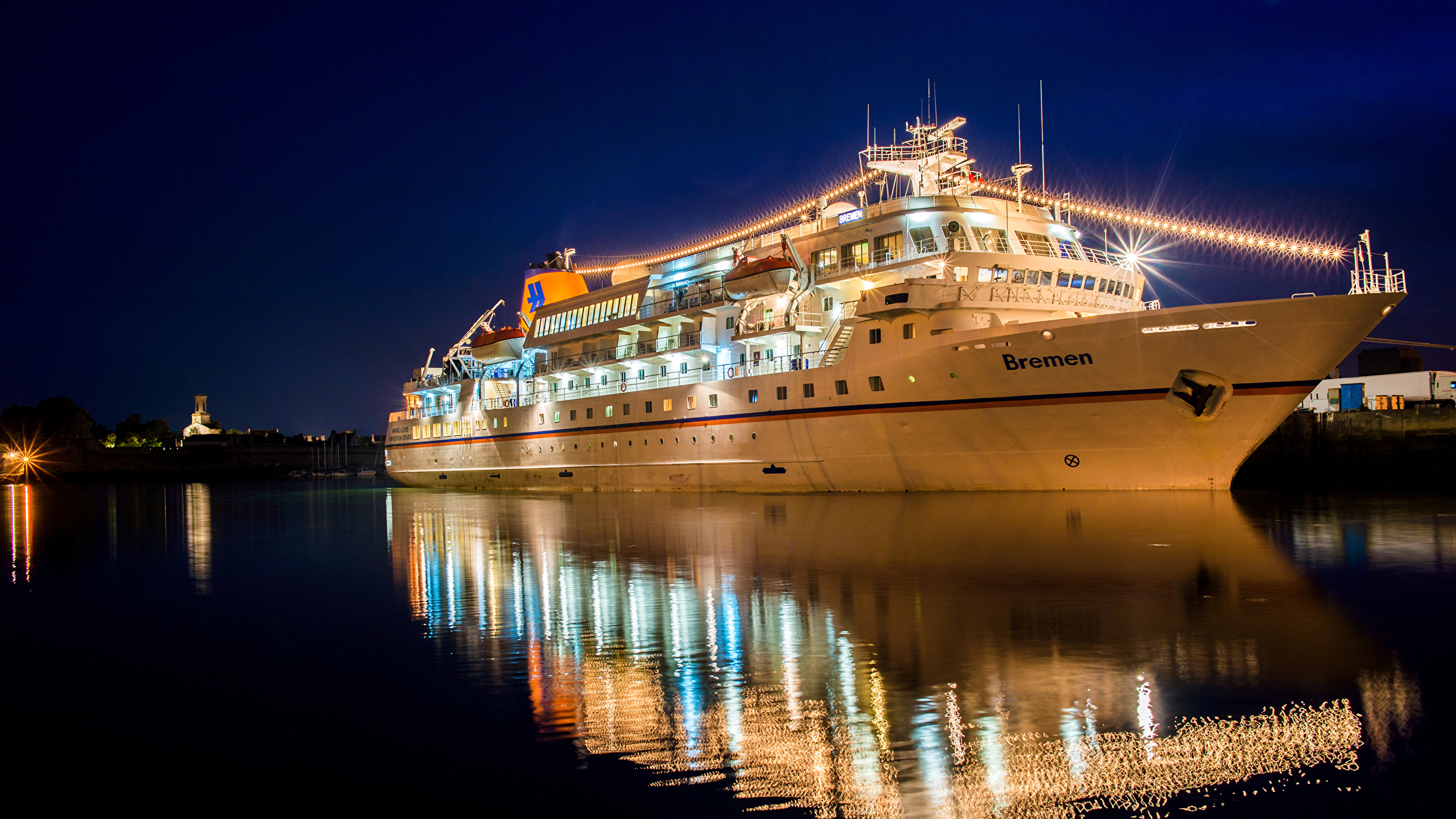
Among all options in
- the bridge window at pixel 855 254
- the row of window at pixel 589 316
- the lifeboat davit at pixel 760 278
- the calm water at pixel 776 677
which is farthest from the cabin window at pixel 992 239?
the row of window at pixel 589 316

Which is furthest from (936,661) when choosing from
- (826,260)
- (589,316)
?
(589,316)

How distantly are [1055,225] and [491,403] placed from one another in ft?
92.0

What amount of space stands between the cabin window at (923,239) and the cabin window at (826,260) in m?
3.02

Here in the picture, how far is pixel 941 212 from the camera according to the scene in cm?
2630

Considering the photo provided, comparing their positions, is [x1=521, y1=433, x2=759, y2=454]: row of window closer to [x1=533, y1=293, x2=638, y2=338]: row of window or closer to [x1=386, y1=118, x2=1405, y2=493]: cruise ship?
[x1=386, y1=118, x2=1405, y2=493]: cruise ship

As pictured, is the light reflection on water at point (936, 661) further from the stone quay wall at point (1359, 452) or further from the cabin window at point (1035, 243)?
the stone quay wall at point (1359, 452)

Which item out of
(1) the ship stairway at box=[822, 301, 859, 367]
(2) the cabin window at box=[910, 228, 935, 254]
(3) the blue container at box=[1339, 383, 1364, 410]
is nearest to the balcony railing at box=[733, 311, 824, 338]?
(1) the ship stairway at box=[822, 301, 859, 367]

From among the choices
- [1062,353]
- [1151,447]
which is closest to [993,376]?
[1062,353]

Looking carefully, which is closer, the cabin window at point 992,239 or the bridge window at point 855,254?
the cabin window at point 992,239

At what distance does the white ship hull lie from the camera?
2047 cm

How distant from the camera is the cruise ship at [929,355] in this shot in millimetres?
20969

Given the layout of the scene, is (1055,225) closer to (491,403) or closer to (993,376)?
(993,376)

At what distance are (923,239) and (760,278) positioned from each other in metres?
5.51

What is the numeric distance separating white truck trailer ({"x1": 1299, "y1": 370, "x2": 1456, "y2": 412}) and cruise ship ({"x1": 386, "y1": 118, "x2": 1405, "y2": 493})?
23.6m
